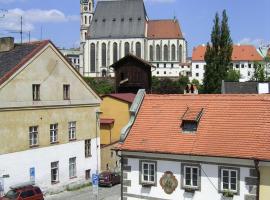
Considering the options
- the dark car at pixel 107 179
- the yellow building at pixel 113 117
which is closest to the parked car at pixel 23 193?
the dark car at pixel 107 179

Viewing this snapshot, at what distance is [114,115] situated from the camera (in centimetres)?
4809

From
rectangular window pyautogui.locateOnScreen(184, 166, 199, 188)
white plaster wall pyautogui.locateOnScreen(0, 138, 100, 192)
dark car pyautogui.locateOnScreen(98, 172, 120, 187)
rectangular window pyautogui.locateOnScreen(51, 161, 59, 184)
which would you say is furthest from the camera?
dark car pyautogui.locateOnScreen(98, 172, 120, 187)

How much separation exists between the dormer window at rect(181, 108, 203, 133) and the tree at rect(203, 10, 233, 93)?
1480 inches

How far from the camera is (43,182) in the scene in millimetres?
33969

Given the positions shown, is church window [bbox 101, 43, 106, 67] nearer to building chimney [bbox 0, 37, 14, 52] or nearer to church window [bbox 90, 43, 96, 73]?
church window [bbox 90, 43, 96, 73]

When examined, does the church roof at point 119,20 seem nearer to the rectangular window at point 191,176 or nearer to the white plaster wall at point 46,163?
the white plaster wall at point 46,163

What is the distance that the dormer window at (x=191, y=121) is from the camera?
21.9 metres

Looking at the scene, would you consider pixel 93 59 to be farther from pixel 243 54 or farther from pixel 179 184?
pixel 179 184

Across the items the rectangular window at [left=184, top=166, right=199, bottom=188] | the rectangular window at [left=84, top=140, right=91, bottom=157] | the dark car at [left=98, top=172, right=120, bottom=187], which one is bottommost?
the dark car at [left=98, top=172, right=120, bottom=187]

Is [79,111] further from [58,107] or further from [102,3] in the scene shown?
[102,3]

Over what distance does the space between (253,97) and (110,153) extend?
882 inches

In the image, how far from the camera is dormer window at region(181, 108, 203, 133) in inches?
861

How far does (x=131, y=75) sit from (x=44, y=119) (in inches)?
1194

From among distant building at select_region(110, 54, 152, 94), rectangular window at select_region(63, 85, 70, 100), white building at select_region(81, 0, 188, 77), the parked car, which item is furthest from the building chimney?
white building at select_region(81, 0, 188, 77)
